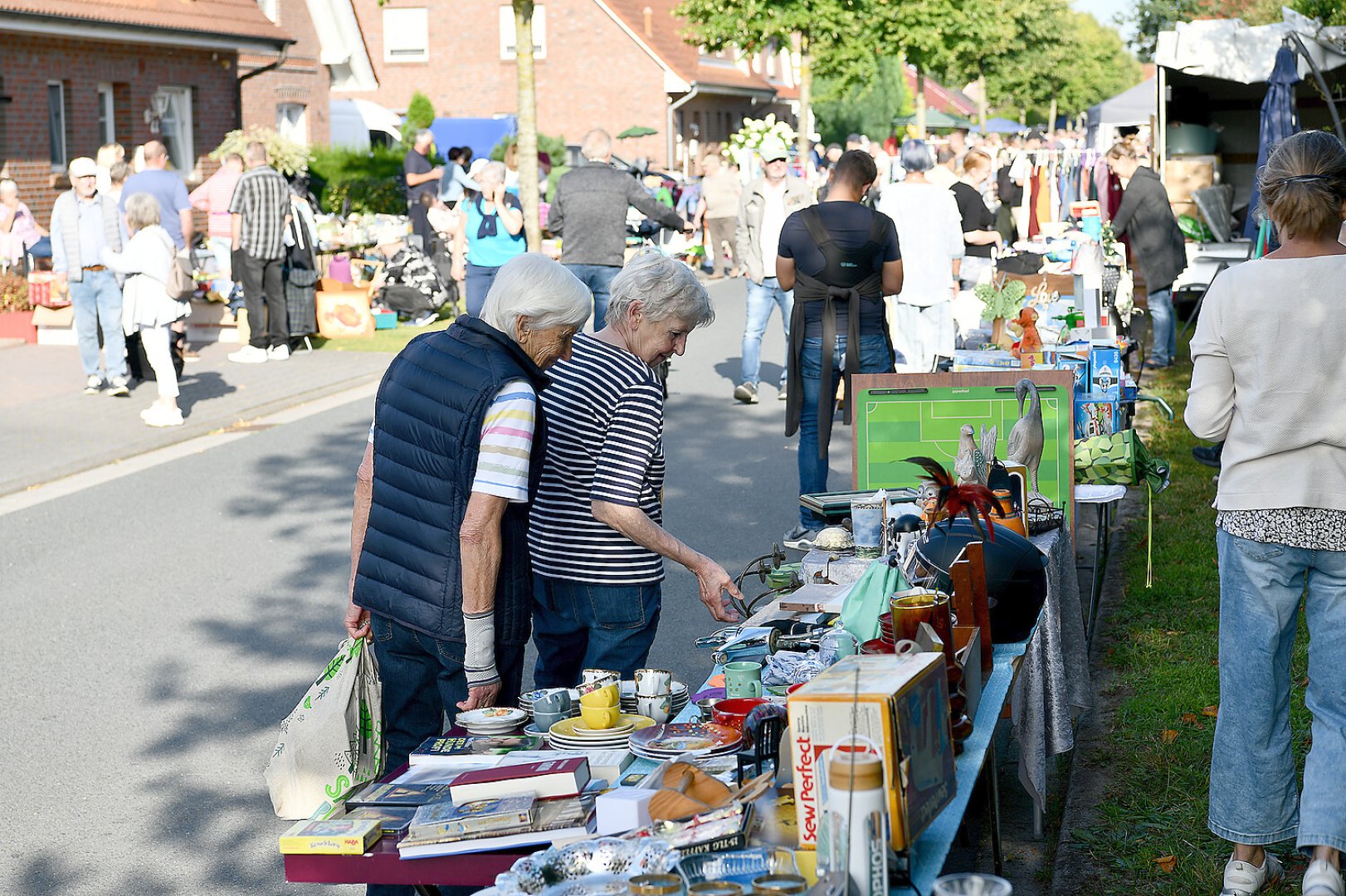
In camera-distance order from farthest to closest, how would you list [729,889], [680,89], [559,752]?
[680,89], [559,752], [729,889]

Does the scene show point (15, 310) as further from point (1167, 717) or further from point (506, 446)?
point (506, 446)

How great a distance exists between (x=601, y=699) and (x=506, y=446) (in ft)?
2.16

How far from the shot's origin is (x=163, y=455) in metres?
11.6

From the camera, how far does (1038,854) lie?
484 centimetres

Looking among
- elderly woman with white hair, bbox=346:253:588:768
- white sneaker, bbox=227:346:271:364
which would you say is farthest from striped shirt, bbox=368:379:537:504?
white sneaker, bbox=227:346:271:364

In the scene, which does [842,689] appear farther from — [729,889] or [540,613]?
[540,613]

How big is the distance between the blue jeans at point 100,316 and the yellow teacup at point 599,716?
35.5ft

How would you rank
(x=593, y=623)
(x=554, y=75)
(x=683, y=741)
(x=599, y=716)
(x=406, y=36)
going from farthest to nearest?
(x=406, y=36), (x=554, y=75), (x=593, y=623), (x=599, y=716), (x=683, y=741)

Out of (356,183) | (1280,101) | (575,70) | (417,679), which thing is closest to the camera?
(417,679)

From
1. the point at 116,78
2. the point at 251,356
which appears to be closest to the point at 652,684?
the point at 251,356

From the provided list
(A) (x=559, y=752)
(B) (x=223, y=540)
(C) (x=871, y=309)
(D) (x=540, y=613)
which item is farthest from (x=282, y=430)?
(A) (x=559, y=752)

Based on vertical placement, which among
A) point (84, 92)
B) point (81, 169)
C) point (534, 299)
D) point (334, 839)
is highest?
point (84, 92)

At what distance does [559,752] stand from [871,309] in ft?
17.6

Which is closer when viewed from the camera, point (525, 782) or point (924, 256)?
point (525, 782)
